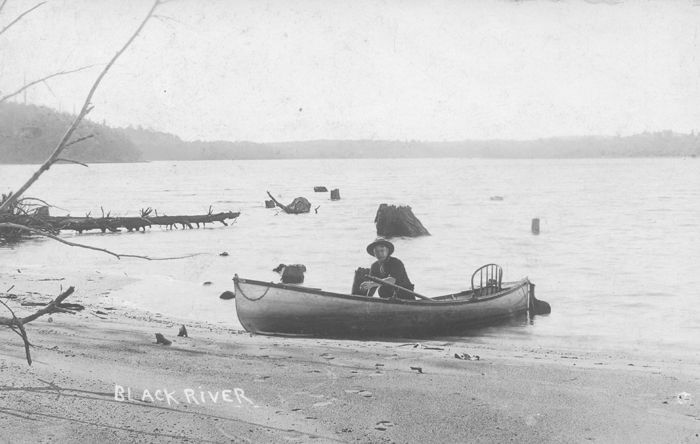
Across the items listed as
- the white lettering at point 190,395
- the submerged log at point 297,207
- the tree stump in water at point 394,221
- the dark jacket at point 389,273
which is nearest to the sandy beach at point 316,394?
the white lettering at point 190,395

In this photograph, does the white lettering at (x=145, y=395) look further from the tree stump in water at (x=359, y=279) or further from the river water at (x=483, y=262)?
the tree stump in water at (x=359, y=279)

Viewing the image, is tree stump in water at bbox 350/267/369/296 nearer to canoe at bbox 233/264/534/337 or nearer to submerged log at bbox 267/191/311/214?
canoe at bbox 233/264/534/337

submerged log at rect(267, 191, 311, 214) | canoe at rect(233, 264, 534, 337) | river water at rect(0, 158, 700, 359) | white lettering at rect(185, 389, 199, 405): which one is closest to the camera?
white lettering at rect(185, 389, 199, 405)

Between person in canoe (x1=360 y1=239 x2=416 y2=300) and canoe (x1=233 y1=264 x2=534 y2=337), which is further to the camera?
person in canoe (x1=360 y1=239 x2=416 y2=300)

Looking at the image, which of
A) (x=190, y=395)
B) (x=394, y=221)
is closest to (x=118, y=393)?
(x=190, y=395)

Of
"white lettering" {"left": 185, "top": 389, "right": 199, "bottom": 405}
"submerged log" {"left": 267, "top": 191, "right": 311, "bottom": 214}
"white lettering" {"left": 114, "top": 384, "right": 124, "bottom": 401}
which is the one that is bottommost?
"white lettering" {"left": 185, "top": 389, "right": 199, "bottom": 405}

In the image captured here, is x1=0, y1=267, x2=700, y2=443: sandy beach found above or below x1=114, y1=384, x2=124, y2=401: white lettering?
below

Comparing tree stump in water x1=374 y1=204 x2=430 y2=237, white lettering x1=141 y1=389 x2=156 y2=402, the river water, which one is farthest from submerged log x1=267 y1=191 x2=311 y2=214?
white lettering x1=141 y1=389 x2=156 y2=402

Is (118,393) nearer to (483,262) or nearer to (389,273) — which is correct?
(389,273)

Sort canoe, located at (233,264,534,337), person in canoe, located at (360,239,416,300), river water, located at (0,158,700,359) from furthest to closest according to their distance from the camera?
river water, located at (0,158,700,359) < person in canoe, located at (360,239,416,300) < canoe, located at (233,264,534,337)
